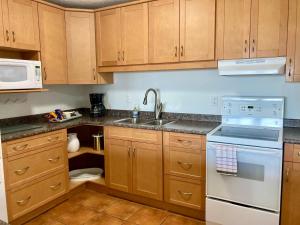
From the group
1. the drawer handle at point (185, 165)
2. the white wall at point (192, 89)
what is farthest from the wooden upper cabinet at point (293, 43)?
the drawer handle at point (185, 165)

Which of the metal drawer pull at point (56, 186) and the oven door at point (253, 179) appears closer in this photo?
the oven door at point (253, 179)

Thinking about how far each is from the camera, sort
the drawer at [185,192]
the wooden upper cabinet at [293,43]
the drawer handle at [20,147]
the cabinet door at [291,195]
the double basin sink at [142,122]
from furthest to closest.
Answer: the double basin sink at [142,122] → the drawer at [185,192] → the drawer handle at [20,147] → the wooden upper cabinet at [293,43] → the cabinet door at [291,195]

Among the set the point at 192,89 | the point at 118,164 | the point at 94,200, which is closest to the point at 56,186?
the point at 94,200

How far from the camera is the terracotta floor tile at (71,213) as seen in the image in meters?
2.48

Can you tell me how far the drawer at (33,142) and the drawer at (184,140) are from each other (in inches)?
46.8

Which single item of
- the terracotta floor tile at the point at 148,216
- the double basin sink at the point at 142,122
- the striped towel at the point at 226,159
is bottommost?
the terracotta floor tile at the point at 148,216

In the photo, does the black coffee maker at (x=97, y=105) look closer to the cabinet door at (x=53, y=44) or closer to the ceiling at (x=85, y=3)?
the cabinet door at (x=53, y=44)

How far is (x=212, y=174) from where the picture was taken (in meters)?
2.18

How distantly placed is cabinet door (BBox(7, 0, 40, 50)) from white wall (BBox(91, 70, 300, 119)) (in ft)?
3.79

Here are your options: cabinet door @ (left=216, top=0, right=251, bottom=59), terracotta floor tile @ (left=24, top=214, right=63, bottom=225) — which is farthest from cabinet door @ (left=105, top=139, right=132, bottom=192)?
cabinet door @ (left=216, top=0, right=251, bottom=59)

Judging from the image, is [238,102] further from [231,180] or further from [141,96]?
[141,96]

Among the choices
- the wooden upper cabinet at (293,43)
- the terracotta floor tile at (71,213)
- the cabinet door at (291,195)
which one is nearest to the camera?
the cabinet door at (291,195)

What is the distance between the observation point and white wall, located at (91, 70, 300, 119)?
2408 mm

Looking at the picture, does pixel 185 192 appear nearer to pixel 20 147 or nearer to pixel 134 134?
pixel 134 134
